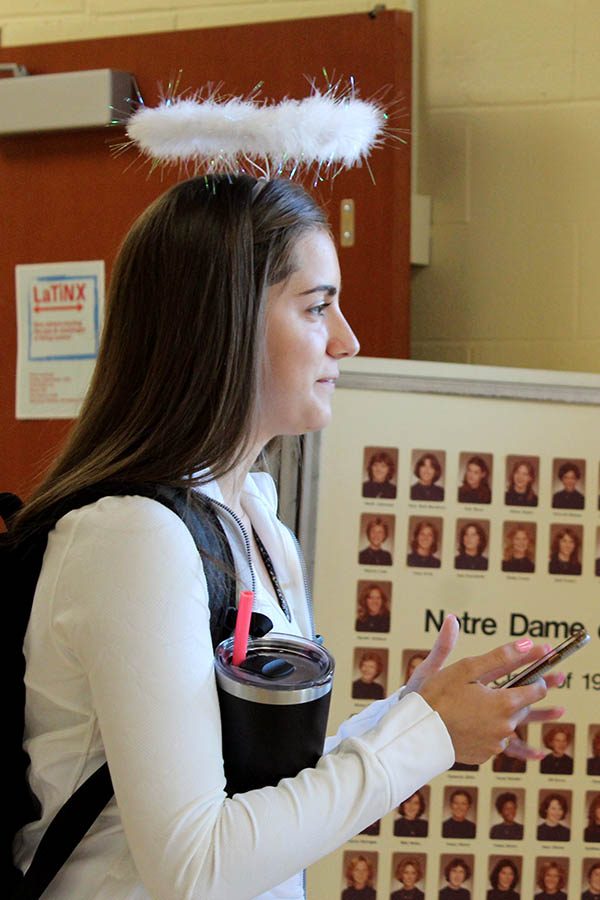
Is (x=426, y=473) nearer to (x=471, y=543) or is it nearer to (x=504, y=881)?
(x=471, y=543)

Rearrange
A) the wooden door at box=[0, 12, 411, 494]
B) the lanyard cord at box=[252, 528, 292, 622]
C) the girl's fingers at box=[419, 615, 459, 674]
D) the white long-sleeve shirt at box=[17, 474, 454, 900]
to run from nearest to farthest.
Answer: the white long-sleeve shirt at box=[17, 474, 454, 900], the girl's fingers at box=[419, 615, 459, 674], the lanyard cord at box=[252, 528, 292, 622], the wooden door at box=[0, 12, 411, 494]

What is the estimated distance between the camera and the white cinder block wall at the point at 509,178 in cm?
207

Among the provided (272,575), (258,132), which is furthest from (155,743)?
(258,132)

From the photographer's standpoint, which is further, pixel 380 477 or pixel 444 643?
pixel 380 477

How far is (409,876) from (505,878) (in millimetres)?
155

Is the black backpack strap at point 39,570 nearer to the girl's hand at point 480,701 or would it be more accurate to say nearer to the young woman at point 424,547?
the girl's hand at point 480,701

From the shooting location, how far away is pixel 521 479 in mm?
1783

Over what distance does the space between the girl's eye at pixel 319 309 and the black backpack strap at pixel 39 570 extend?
0.26 metres

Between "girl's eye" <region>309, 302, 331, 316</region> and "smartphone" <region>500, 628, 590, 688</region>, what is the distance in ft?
1.46

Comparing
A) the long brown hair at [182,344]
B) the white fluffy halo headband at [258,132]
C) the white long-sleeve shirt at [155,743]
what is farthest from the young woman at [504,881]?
the white fluffy halo headband at [258,132]

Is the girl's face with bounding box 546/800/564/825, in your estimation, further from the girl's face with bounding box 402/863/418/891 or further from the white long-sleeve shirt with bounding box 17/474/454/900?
the white long-sleeve shirt with bounding box 17/474/454/900

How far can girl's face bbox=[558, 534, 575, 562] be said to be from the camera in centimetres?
177

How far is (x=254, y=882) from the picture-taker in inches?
35.8

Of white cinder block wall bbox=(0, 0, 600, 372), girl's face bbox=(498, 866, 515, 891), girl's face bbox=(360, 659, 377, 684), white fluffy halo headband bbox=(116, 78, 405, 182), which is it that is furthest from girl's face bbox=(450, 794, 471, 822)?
white fluffy halo headband bbox=(116, 78, 405, 182)
